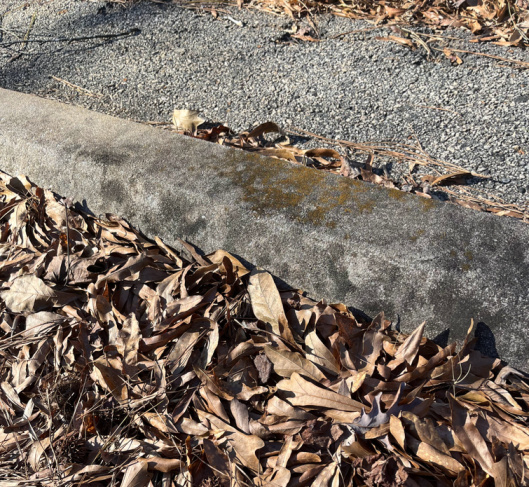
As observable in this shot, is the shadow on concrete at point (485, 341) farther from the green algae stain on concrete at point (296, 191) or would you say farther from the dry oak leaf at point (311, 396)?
the green algae stain on concrete at point (296, 191)

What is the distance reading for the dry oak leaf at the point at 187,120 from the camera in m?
2.45

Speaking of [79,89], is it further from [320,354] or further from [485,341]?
[485,341]

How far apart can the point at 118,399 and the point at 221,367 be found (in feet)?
1.08

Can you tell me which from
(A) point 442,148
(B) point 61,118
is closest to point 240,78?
(B) point 61,118

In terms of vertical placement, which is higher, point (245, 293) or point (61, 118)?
point (61, 118)

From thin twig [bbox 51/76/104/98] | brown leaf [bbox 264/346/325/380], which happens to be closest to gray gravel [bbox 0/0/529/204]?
thin twig [bbox 51/76/104/98]

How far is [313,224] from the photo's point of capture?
1.67 metres

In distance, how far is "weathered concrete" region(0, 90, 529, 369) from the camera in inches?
58.1

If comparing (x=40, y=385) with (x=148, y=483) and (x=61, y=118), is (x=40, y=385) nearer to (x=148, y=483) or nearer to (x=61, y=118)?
(x=148, y=483)

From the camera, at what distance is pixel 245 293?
1715mm

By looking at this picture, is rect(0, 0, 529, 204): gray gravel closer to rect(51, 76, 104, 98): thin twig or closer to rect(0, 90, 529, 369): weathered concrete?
rect(51, 76, 104, 98): thin twig

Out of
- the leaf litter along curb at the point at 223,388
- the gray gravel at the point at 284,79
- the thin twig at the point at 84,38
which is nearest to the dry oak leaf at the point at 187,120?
the gray gravel at the point at 284,79

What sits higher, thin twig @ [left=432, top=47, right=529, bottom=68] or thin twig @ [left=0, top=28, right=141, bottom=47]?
thin twig @ [left=432, top=47, right=529, bottom=68]

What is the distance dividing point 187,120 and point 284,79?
1.92 feet
